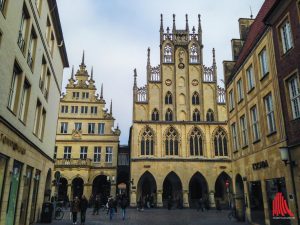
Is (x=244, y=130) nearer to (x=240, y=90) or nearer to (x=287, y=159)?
(x=240, y=90)

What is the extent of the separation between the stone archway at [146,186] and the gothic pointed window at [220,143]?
9.72 metres

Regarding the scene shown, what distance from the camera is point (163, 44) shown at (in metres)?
42.2

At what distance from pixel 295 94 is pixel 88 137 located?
33.1m

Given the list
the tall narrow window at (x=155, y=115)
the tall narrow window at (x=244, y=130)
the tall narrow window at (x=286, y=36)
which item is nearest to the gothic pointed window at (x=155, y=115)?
the tall narrow window at (x=155, y=115)

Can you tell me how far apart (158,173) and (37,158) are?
2262 centimetres

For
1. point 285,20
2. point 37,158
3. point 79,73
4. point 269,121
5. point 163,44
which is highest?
point 163,44

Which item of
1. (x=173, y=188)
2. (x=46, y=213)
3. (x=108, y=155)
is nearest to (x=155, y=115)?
(x=108, y=155)

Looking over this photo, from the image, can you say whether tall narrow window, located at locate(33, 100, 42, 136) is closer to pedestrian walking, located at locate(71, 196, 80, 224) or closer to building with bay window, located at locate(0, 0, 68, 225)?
building with bay window, located at locate(0, 0, 68, 225)

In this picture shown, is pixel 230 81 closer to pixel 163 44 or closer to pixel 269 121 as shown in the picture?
pixel 269 121

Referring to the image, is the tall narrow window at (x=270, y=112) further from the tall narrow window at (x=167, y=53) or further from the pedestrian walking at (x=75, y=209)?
Answer: the tall narrow window at (x=167, y=53)

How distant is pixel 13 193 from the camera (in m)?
12.6

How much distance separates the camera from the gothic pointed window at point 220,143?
39.8 metres

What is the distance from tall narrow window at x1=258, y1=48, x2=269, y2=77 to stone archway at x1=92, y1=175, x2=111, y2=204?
104 ft

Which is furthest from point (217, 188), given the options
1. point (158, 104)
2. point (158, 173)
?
point (158, 104)
